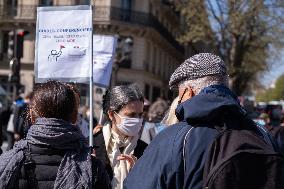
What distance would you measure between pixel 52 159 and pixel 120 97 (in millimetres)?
1625

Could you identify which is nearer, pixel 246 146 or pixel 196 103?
pixel 246 146

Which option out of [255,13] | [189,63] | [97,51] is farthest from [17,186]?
[255,13]

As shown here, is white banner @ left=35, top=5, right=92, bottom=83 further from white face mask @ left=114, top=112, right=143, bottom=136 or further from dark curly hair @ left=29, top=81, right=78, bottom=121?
dark curly hair @ left=29, top=81, right=78, bottom=121

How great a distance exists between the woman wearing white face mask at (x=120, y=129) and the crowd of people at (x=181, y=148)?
37.7 inches

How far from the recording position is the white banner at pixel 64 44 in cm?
495

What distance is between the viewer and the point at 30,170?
296cm

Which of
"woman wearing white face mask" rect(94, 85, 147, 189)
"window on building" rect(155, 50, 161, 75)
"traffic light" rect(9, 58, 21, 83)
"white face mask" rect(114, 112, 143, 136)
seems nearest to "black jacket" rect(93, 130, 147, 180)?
"woman wearing white face mask" rect(94, 85, 147, 189)

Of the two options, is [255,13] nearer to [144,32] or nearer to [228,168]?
[144,32]

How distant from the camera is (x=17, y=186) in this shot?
294cm

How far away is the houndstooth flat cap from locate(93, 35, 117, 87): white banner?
3.64 meters

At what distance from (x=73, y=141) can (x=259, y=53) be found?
35.9 metres

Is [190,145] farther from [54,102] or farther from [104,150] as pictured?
[104,150]

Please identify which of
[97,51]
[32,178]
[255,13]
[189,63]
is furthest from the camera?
[255,13]

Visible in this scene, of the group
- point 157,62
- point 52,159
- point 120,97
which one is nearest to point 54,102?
point 52,159
